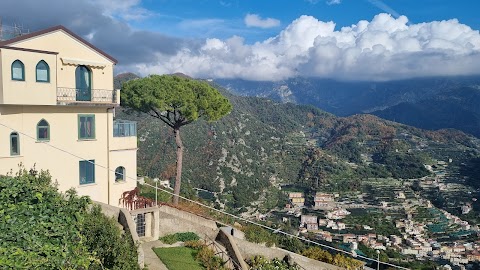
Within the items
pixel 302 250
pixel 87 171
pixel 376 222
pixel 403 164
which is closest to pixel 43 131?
pixel 87 171

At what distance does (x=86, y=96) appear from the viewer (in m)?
16.7

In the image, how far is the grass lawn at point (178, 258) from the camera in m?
13.9

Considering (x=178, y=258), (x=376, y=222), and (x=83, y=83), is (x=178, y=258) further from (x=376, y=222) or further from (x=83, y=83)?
(x=376, y=222)

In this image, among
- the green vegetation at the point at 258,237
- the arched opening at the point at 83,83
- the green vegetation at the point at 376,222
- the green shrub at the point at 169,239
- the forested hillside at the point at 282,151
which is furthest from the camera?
the forested hillside at the point at 282,151

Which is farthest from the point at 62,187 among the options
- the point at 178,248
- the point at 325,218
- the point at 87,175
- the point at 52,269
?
the point at 325,218

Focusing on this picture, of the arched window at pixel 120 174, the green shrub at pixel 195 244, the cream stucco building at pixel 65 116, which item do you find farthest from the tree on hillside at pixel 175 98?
the green shrub at pixel 195 244

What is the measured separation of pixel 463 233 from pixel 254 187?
28782 mm

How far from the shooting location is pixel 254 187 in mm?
64938

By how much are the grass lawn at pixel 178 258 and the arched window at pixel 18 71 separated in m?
7.68

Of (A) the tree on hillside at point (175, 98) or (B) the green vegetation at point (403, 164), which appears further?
(B) the green vegetation at point (403, 164)

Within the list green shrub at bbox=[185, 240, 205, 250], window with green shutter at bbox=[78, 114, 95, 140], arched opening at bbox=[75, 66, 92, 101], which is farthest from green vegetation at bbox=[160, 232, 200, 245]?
arched opening at bbox=[75, 66, 92, 101]

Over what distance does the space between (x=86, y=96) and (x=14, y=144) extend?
3.16m

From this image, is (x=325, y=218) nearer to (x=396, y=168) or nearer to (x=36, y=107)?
(x=396, y=168)

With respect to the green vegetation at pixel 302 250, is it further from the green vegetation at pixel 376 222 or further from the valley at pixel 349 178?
the green vegetation at pixel 376 222
